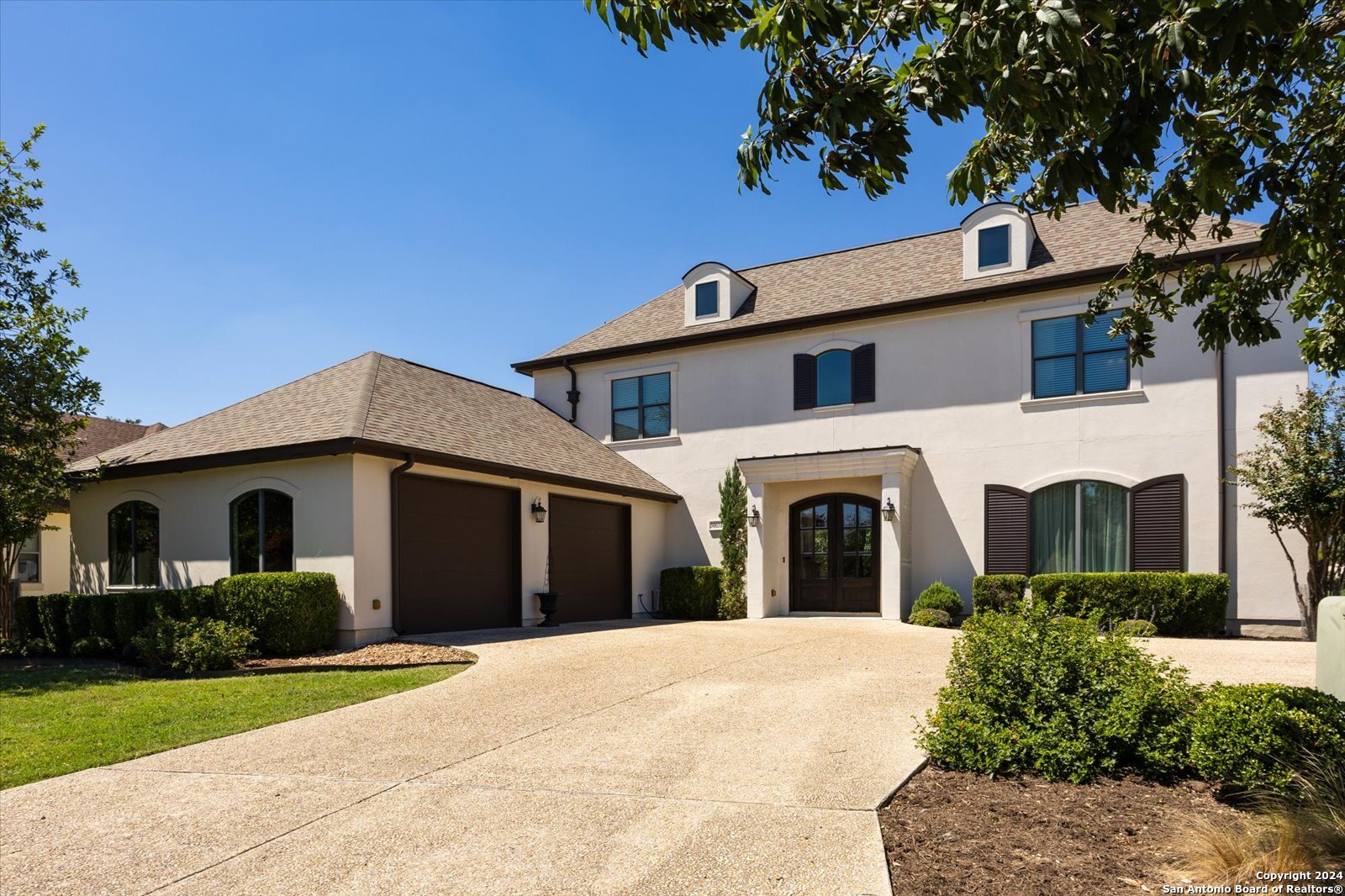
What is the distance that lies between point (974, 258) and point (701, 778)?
49.3ft

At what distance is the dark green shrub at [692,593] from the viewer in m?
19.2

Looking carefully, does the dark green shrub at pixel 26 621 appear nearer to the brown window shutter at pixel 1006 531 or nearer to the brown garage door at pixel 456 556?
the brown garage door at pixel 456 556

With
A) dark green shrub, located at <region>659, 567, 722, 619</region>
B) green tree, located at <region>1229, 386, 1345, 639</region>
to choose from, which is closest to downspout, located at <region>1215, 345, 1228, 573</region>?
green tree, located at <region>1229, 386, 1345, 639</region>

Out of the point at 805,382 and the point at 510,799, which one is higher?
the point at 805,382

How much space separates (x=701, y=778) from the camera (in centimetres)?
562

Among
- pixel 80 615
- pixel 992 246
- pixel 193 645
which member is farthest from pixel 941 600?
pixel 80 615

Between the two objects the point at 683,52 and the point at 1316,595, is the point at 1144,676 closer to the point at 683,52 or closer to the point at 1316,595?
the point at 683,52

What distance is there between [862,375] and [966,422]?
2450mm

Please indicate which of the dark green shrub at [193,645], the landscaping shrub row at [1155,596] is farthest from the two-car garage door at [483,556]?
the landscaping shrub row at [1155,596]

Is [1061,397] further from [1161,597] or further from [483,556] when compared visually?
[483,556]

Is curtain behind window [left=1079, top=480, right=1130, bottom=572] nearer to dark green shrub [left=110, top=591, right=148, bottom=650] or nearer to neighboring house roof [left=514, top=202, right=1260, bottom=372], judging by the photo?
neighboring house roof [left=514, top=202, right=1260, bottom=372]

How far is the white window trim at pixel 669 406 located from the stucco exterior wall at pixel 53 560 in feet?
46.0

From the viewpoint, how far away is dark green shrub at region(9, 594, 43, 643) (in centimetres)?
1453

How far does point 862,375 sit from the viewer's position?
61.2 ft
